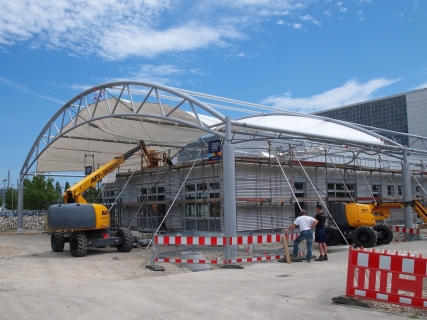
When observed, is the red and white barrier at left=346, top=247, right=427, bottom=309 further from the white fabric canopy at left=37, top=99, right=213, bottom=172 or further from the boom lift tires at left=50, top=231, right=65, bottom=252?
the boom lift tires at left=50, top=231, right=65, bottom=252

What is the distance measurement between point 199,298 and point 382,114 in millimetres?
46321

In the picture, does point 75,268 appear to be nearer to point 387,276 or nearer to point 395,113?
point 387,276

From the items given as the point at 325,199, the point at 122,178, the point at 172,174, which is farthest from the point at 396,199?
the point at 122,178

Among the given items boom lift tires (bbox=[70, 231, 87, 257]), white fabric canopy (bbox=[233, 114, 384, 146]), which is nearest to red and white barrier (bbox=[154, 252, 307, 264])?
boom lift tires (bbox=[70, 231, 87, 257])

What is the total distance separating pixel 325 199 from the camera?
22.3 metres

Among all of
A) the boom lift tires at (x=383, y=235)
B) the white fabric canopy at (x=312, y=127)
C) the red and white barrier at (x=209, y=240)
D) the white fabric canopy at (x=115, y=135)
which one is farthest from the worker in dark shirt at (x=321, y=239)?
the white fabric canopy at (x=115, y=135)

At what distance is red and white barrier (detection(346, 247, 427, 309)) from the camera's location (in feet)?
24.8

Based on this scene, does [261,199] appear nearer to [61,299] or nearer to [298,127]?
[298,127]

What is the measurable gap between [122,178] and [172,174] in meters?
5.70

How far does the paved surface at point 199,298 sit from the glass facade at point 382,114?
130 feet

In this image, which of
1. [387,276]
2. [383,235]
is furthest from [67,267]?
[383,235]

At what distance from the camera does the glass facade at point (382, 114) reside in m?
48.5

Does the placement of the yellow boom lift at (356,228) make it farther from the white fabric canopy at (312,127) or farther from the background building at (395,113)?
the background building at (395,113)

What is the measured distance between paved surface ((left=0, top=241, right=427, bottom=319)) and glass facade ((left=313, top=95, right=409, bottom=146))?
130 ft
